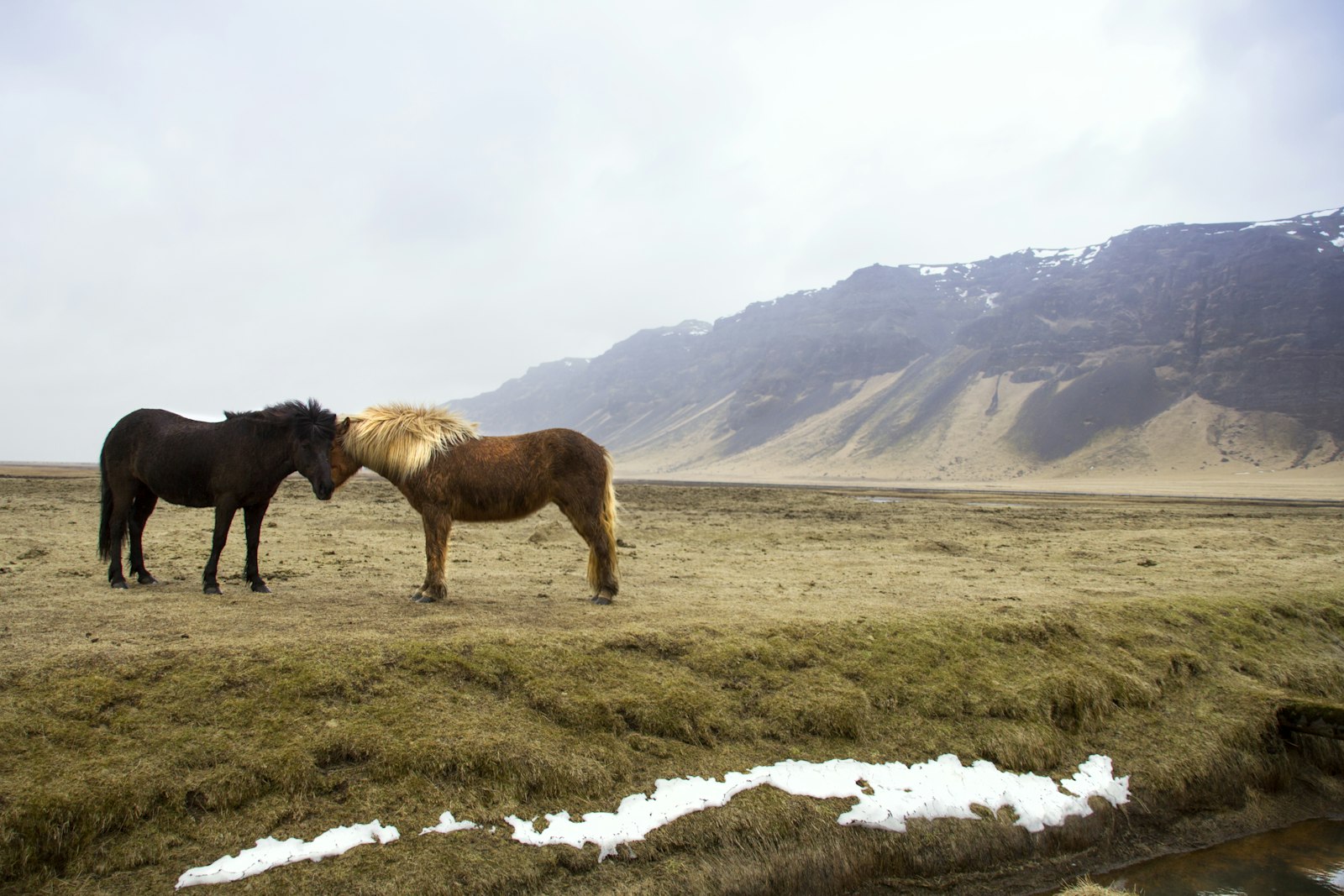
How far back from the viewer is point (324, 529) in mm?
17812

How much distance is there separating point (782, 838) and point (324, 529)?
48.5 ft

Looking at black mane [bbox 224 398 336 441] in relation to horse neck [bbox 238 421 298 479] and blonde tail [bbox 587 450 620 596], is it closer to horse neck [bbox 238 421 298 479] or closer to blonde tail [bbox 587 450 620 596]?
horse neck [bbox 238 421 298 479]

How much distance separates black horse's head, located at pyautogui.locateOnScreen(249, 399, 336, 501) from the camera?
9.55 meters

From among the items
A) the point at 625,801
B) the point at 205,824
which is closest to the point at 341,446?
the point at 205,824

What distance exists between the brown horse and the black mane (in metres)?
0.26

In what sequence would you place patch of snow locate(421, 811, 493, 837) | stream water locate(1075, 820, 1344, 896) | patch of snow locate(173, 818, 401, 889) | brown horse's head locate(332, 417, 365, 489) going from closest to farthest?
patch of snow locate(173, 818, 401, 889) < patch of snow locate(421, 811, 493, 837) < stream water locate(1075, 820, 1344, 896) < brown horse's head locate(332, 417, 365, 489)

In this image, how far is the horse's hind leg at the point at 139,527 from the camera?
32.5ft

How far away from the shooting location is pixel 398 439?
388 inches

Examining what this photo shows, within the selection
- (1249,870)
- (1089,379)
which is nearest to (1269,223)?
(1089,379)

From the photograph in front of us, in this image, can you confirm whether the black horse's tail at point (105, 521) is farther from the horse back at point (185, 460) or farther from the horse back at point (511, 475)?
the horse back at point (511, 475)

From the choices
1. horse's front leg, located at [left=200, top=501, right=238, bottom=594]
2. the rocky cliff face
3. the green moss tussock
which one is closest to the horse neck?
horse's front leg, located at [left=200, top=501, right=238, bottom=594]

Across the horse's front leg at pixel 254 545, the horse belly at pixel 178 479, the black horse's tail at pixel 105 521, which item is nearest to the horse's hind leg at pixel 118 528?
the black horse's tail at pixel 105 521

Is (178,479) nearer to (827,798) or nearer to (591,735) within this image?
(591,735)

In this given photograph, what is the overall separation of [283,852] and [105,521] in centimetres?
695
